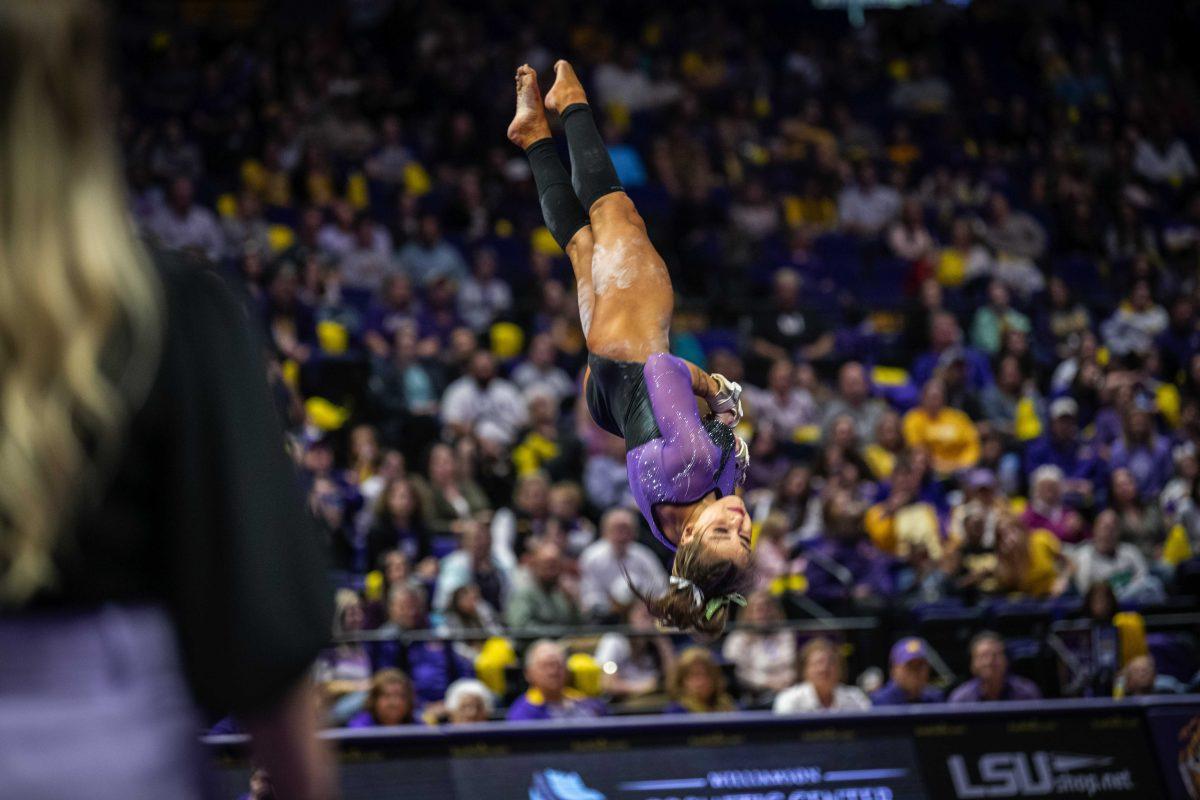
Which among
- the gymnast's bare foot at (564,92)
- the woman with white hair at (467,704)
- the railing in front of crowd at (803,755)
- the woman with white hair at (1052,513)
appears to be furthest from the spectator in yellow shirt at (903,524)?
the gymnast's bare foot at (564,92)

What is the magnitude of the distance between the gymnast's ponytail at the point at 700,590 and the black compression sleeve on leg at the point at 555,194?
131cm

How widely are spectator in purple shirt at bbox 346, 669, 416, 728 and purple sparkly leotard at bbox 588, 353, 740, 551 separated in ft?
7.80

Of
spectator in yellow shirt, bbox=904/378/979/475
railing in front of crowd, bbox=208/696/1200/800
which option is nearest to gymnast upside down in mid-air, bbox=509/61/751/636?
railing in front of crowd, bbox=208/696/1200/800

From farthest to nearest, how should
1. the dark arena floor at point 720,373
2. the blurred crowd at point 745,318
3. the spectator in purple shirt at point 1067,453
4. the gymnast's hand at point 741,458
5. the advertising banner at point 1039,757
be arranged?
1. the spectator in purple shirt at point 1067,453
2. the blurred crowd at point 745,318
3. the advertising banner at point 1039,757
4. the dark arena floor at point 720,373
5. the gymnast's hand at point 741,458

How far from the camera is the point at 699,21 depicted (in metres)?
16.8

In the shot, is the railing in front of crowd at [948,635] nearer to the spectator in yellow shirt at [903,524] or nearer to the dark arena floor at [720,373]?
the dark arena floor at [720,373]

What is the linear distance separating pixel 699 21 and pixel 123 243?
16352 millimetres

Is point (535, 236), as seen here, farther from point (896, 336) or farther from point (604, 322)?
point (604, 322)

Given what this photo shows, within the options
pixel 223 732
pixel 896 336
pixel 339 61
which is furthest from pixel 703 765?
pixel 339 61

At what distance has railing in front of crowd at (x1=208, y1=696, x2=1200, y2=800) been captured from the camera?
6382mm

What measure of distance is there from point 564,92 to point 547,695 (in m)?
3.50

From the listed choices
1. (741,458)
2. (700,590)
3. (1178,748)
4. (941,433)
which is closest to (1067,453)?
(941,433)

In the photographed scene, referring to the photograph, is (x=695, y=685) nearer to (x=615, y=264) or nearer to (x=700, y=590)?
(x=700, y=590)

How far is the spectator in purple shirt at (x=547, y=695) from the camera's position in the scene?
720cm
